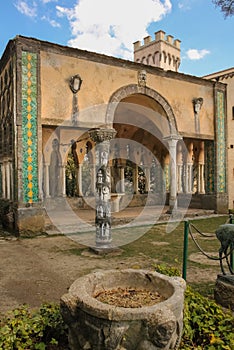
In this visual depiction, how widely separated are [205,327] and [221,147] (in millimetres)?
11687

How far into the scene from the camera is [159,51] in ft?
104

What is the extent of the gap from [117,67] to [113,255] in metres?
6.85

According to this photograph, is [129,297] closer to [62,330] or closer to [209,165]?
[62,330]

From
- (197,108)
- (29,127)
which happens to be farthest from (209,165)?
(29,127)

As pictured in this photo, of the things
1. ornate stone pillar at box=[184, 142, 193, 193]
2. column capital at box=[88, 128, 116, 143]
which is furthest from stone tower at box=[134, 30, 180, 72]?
column capital at box=[88, 128, 116, 143]

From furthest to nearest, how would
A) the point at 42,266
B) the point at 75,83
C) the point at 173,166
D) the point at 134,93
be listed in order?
the point at 173,166 < the point at 134,93 < the point at 75,83 < the point at 42,266

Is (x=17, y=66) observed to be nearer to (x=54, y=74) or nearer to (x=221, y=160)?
(x=54, y=74)

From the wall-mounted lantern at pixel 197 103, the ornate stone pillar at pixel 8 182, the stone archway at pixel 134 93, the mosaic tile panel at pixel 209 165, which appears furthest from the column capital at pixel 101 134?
the mosaic tile panel at pixel 209 165

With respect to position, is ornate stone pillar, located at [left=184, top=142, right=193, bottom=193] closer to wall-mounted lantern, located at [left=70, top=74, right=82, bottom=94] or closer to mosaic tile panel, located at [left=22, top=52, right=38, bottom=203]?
wall-mounted lantern, located at [left=70, top=74, right=82, bottom=94]

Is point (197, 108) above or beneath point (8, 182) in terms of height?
above

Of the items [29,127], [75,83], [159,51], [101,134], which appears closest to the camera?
[101,134]

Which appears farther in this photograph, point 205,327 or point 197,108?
point 197,108

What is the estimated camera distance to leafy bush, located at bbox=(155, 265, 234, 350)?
2916 mm

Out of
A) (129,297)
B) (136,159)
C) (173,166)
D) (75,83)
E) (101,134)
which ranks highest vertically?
(75,83)
